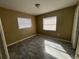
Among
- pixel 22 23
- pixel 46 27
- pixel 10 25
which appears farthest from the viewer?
pixel 46 27

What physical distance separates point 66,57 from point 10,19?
3414mm

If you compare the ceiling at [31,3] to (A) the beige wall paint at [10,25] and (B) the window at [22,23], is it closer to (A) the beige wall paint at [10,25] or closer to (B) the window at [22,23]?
(A) the beige wall paint at [10,25]

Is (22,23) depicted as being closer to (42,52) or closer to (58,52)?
(42,52)

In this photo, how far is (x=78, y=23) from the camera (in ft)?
6.52

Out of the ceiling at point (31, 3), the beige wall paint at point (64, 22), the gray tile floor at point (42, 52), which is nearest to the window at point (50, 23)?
the beige wall paint at point (64, 22)

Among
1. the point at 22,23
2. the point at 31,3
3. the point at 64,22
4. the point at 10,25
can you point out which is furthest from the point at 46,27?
the point at 10,25

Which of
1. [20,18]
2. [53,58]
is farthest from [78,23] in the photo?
[20,18]

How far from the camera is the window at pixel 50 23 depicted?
3807mm

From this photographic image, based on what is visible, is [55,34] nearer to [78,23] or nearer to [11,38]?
[78,23]

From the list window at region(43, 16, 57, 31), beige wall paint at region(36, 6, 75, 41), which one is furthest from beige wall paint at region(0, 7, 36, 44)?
beige wall paint at region(36, 6, 75, 41)

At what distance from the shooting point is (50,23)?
4160 millimetres

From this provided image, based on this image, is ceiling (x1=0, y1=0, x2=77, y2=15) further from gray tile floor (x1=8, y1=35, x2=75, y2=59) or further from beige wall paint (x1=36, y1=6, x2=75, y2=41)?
gray tile floor (x1=8, y1=35, x2=75, y2=59)

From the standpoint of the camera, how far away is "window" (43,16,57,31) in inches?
150

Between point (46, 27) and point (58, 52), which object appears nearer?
point (58, 52)
